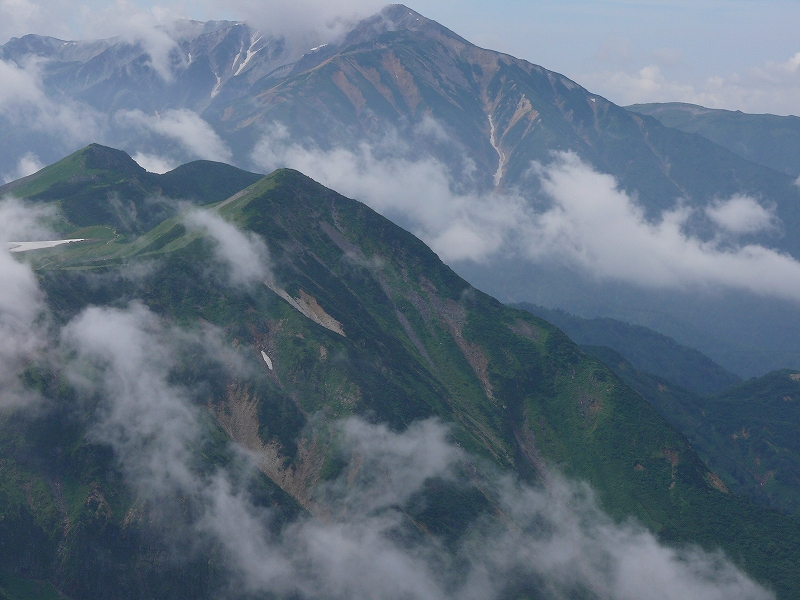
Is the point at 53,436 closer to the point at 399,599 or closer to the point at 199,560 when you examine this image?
the point at 199,560

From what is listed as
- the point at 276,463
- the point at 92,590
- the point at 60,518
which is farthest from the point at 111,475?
the point at 276,463

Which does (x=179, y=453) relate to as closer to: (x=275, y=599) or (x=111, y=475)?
(x=111, y=475)

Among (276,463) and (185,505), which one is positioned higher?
(276,463)

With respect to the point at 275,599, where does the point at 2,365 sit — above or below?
above

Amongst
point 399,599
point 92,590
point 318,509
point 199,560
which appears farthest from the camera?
point 318,509

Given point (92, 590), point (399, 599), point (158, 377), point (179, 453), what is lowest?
point (92, 590)

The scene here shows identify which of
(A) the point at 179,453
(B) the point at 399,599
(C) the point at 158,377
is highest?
(C) the point at 158,377

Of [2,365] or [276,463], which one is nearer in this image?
[2,365]

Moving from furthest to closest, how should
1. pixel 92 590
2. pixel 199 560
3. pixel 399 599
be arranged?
pixel 399 599
pixel 199 560
pixel 92 590

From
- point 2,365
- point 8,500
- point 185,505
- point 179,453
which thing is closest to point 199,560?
point 185,505
